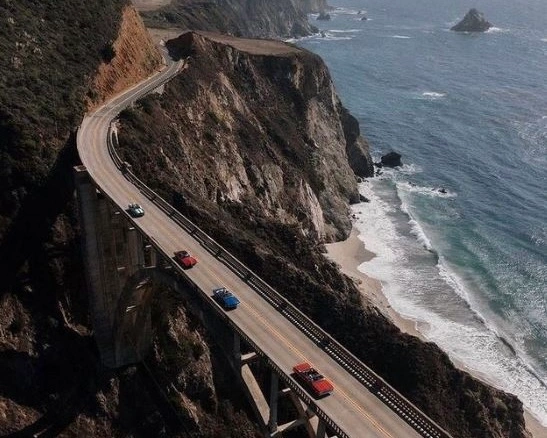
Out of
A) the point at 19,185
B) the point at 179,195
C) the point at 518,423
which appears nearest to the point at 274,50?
the point at 179,195

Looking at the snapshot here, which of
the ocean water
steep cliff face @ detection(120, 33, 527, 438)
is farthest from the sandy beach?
steep cliff face @ detection(120, 33, 527, 438)

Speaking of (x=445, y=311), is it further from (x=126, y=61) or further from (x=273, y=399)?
(x=126, y=61)

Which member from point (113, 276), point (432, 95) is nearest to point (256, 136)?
point (113, 276)

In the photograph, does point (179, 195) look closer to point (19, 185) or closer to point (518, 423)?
point (19, 185)

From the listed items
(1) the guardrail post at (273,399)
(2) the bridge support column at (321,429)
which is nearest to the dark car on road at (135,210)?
(1) the guardrail post at (273,399)

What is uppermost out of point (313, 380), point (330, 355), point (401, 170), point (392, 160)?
point (313, 380)

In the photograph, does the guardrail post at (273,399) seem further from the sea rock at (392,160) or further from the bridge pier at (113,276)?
the sea rock at (392,160)
